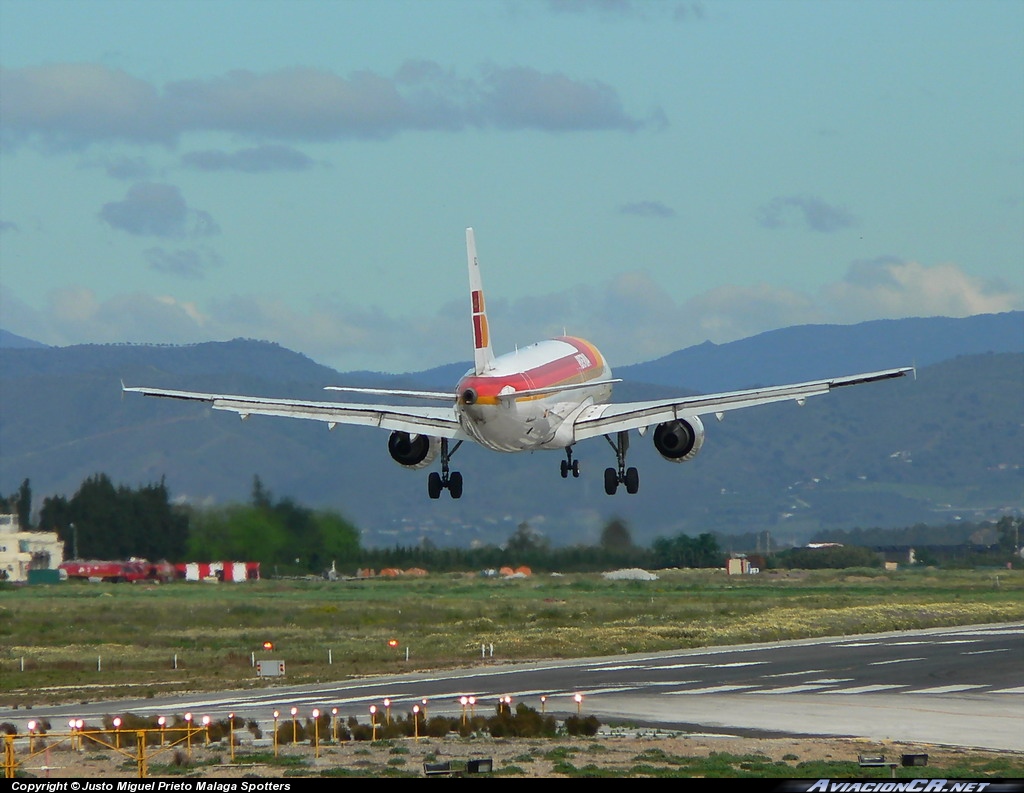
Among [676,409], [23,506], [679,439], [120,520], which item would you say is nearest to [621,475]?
[679,439]

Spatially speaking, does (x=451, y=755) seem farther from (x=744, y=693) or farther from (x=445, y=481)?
(x=744, y=693)

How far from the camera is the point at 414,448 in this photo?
63.4 meters

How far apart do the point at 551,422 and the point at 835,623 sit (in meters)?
38.9

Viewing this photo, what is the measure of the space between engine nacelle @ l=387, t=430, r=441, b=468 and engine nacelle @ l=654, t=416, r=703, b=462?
7.99m

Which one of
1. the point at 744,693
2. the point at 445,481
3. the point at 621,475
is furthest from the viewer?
the point at 621,475

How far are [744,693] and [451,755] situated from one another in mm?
18268

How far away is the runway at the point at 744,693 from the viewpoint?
179ft

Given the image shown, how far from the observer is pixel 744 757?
46062 mm

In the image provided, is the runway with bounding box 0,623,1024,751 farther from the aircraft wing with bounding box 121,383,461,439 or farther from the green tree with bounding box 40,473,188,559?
the green tree with bounding box 40,473,188,559

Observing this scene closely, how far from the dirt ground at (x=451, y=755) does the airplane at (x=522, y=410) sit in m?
11.7

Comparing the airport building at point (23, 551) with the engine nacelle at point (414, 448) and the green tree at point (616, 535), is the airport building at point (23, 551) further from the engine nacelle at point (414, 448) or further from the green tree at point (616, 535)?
the engine nacelle at point (414, 448)

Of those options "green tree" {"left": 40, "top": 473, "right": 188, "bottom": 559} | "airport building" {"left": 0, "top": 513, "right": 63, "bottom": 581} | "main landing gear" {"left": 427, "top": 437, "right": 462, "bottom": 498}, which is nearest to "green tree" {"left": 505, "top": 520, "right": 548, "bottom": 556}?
"green tree" {"left": 40, "top": 473, "right": 188, "bottom": 559}

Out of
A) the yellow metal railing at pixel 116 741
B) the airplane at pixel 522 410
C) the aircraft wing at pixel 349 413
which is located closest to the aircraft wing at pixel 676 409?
the airplane at pixel 522 410
